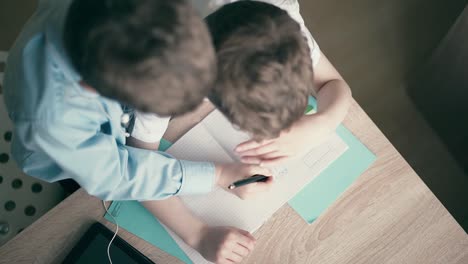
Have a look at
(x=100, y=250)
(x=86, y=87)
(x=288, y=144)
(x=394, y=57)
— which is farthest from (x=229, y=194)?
(x=394, y=57)

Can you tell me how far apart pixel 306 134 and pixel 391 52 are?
3.21ft

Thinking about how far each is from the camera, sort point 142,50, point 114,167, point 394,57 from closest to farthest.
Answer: point 142,50, point 114,167, point 394,57

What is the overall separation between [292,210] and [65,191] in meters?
0.54

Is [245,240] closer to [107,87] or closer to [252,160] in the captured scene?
[252,160]

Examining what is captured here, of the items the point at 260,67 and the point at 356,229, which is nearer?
the point at 260,67

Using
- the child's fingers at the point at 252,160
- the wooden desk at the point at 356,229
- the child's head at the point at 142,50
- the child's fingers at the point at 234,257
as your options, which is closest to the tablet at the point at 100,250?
the wooden desk at the point at 356,229

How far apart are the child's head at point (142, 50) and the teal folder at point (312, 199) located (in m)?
0.36

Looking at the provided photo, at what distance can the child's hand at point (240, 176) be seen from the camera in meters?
0.84

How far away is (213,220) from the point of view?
841 millimetres

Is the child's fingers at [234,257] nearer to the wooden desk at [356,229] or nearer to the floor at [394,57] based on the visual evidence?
the wooden desk at [356,229]

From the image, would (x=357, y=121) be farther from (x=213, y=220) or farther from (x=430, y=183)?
(x=430, y=183)

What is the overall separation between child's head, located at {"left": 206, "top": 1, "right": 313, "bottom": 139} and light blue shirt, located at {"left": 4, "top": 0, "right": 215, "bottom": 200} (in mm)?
189

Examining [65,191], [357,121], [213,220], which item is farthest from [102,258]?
[357,121]

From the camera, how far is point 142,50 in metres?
0.48
